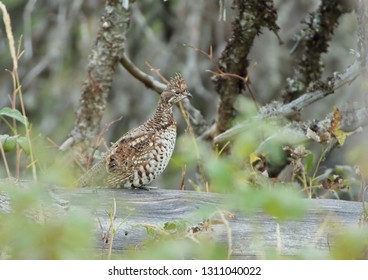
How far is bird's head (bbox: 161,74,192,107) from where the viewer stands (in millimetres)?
4102

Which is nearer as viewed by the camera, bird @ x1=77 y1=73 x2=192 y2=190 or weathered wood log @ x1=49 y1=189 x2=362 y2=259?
weathered wood log @ x1=49 y1=189 x2=362 y2=259

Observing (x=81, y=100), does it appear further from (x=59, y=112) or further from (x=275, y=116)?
(x=59, y=112)

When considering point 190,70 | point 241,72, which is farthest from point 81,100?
point 190,70

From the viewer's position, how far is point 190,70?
7645 mm

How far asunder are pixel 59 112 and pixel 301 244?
15.0ft


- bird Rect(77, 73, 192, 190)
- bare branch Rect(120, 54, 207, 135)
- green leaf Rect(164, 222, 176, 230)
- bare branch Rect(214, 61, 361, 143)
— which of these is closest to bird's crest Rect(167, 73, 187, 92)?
bird Rect(77, 73, 192, 190)

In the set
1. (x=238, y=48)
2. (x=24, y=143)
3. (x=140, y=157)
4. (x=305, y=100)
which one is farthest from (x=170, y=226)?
(x=238, y=48)

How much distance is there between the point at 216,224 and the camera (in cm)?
314

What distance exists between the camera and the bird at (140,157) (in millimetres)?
4004

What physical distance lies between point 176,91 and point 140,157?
0.35 m

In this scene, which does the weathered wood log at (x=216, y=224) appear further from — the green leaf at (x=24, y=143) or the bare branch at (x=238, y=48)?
the bare branch at (x=238, y=48)

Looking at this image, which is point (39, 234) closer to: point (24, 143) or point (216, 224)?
point (216, 224)

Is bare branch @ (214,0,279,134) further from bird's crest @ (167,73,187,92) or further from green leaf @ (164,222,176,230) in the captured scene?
green leaf @ (164,222,176,230)

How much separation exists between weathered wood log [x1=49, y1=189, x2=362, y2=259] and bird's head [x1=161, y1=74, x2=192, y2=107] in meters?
0.43
